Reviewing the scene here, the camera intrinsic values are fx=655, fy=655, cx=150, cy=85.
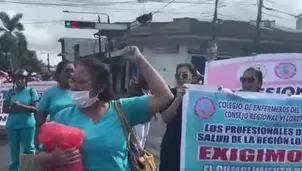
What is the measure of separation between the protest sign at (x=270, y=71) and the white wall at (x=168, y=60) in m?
26.3

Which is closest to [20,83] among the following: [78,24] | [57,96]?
[57,96]

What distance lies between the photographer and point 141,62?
12.1 feet

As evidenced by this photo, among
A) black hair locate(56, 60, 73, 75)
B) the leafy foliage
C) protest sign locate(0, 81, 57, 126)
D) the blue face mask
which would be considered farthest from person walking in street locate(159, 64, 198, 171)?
the leafy foliage

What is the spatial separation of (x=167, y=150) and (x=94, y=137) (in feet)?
6.39

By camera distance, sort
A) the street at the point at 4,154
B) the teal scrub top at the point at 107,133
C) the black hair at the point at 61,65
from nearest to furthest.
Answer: the teal scrub top at the point at 107,133 < the black hair at the point at 61,65 < the street at the point at 4,154

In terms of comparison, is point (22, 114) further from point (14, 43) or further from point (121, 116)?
point (14, 43)

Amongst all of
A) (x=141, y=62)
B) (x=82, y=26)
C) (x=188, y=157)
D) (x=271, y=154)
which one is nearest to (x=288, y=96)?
(x=271, y=154)

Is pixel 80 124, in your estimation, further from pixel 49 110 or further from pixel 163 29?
pixel 163 29

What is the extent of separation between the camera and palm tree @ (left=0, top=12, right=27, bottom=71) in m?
71.6

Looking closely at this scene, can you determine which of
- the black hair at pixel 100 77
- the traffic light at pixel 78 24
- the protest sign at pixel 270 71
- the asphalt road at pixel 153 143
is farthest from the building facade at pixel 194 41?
the black hair at pixel 100 77

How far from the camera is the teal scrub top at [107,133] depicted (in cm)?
347

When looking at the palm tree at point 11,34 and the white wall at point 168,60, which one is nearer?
the white wall at point 168,60

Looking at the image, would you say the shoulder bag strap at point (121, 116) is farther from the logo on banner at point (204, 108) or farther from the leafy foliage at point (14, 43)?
the leafy foliage at point (14, 43)

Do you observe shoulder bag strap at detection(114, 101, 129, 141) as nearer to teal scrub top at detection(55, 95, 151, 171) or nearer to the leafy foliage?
teal scrub top at detection(55, 95, 151, 171)
